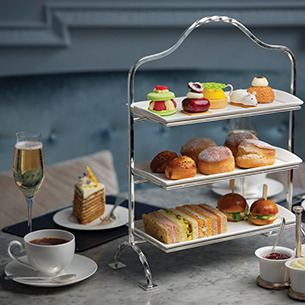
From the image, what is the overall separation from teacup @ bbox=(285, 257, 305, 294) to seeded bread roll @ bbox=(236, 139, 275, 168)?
10.9 inches

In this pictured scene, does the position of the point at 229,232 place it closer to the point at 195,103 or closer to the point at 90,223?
the point at 195,103

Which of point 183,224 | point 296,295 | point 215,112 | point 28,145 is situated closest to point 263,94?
point 215,112

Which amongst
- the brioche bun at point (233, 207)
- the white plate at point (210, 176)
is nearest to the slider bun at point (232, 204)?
the brioche bun at point (233, 207)

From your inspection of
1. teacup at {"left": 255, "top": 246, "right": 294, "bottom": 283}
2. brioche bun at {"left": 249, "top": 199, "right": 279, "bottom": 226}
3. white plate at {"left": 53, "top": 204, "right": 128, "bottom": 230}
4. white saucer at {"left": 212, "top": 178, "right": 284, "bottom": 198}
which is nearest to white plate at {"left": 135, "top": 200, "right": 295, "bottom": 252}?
brioche bun at {"left": 249, "top": 199, "right": 279, "bottom": 226}

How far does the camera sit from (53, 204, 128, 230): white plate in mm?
1603

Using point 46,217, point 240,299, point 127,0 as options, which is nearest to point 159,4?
point 127,0

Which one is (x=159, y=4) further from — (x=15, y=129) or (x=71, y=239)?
(x=71, y=239)

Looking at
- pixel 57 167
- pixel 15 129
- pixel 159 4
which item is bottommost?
pixel 57 167

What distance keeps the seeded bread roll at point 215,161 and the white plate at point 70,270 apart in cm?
37

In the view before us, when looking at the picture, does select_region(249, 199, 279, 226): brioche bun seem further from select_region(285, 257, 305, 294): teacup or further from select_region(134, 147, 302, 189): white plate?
select_region(285, 257, 305, 294): teacup

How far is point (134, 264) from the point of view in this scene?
137 cm

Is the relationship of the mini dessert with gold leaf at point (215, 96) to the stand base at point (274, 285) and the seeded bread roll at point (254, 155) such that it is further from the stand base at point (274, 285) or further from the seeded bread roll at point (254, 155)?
the stand base at point (274, 285)

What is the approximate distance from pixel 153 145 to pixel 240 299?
5.69 feet

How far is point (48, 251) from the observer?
3.94 feet
